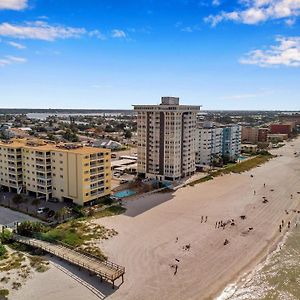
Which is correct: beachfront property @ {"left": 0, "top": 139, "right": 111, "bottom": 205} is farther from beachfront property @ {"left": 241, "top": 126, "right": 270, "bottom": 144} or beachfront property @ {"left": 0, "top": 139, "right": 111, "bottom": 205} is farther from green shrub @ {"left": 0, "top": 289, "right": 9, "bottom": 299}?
beachfront property @ {"left": 241, "top": 126, "right": 270, "bottom": 144}

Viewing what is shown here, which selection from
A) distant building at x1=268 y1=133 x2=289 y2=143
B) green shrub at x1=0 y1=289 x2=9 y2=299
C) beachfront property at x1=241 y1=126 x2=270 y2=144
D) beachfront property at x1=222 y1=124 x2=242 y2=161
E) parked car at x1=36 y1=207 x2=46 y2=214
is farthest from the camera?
distant building at x1=268 y1=133 x2=289 y2=143

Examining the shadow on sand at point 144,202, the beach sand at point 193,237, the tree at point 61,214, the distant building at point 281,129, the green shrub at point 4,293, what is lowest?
the beach sand at point 193,237

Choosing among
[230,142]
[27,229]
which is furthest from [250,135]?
[27,229]

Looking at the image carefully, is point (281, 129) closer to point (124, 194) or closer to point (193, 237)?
point (124, 194)

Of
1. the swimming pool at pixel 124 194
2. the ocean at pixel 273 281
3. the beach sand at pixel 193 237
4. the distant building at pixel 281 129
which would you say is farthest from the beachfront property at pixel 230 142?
the distant building at pixel 281 129

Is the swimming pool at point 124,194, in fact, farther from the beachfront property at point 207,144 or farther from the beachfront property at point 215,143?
the beachfront property at point 207,144

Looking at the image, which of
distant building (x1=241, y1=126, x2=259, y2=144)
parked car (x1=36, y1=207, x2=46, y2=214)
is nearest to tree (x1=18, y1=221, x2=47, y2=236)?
parked car (x1=36, y1=207, x2=46, y2=214)
